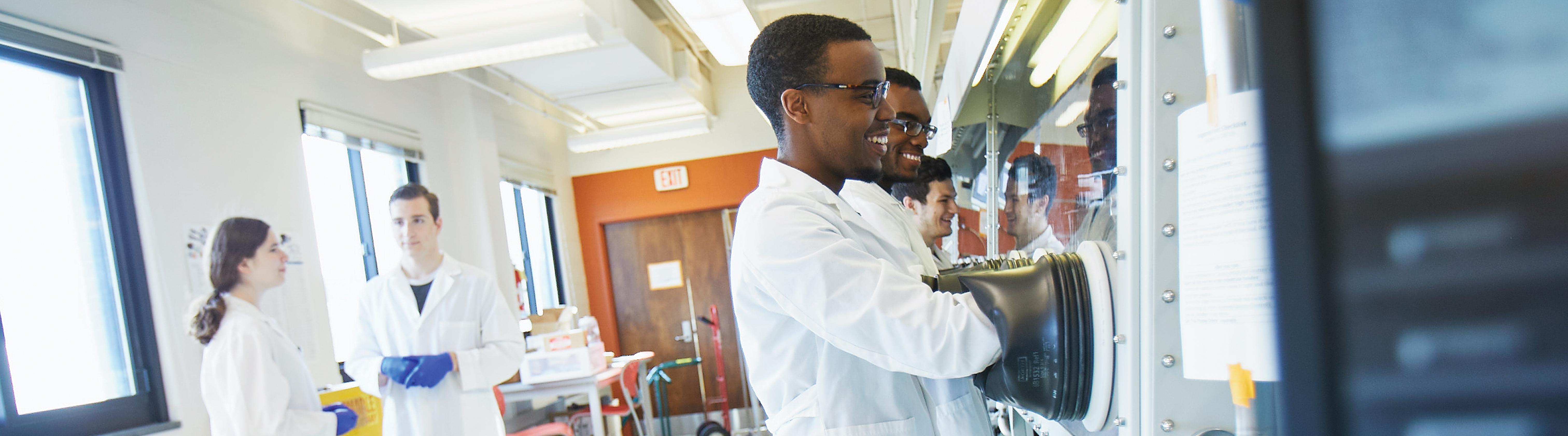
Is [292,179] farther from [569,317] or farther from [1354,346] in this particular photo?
[1354,346]

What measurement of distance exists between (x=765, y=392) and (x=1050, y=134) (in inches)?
26.6

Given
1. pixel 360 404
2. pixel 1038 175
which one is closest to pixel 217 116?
pixel 360 404

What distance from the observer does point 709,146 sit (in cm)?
809

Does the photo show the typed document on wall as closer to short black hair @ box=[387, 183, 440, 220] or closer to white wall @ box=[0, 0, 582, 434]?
short black hair @ box=[387, 183, 440, 220]

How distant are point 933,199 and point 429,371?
2.01m

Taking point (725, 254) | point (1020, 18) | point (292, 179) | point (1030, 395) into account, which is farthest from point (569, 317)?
point (1030, 395)

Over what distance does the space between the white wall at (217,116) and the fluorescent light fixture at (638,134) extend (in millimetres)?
1838

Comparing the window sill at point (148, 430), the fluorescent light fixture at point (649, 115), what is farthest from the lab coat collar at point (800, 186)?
the fluorescent light fixture at point (649, 115)

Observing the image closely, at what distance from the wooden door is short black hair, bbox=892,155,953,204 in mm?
4953

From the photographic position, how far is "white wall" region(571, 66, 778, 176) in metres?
8.07

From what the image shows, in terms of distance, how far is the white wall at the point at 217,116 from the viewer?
130 inches

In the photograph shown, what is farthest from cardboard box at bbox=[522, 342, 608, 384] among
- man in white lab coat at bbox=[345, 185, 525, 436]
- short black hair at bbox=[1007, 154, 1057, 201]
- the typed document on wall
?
the typed document on wall

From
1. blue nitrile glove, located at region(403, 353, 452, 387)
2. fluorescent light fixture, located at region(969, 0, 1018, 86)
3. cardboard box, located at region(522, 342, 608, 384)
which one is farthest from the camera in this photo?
cardboard box, located at region(522, 342, 608, 384)

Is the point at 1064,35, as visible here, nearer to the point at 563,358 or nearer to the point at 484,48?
the point at 484,48
